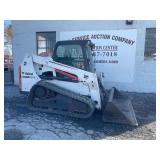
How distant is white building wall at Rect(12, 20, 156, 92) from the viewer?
7391 mm

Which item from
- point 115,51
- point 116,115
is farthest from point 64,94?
point 115,51

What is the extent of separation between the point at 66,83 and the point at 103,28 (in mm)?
3628

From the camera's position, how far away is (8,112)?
5.19m

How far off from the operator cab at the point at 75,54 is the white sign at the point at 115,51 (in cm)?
257

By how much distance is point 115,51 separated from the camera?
7590 millimetres

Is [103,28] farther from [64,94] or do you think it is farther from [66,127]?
[66,127]

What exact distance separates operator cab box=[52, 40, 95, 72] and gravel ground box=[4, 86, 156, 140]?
137 cm

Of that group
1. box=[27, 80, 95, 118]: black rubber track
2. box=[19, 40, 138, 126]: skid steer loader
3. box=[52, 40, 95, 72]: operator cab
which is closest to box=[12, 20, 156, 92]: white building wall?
box=[19, 40, 138, 126]: skid steer loader

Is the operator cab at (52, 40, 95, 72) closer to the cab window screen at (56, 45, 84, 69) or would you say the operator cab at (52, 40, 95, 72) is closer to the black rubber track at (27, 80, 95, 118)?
the cab window screen at (56, 45, 84, 69)

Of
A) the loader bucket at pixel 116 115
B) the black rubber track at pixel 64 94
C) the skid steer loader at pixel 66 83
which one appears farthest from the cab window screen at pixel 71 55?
the loader bucket at pixel 116 115
